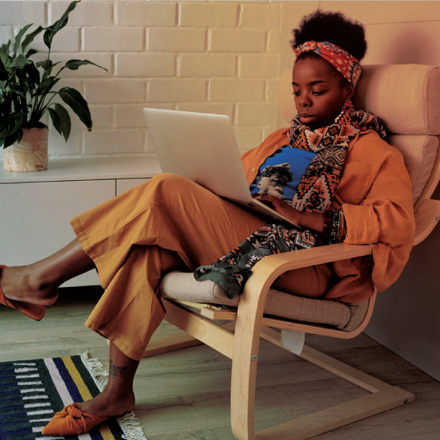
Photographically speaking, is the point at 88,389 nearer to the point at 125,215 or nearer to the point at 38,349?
A: the point at 38,349

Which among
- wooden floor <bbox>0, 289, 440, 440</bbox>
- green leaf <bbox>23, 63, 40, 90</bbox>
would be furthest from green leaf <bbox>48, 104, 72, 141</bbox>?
wooden floor <bbox>0, 289, 440, 440</bbox>

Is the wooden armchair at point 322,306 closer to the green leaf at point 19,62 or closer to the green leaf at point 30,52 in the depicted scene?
the green leaf at point 19,62

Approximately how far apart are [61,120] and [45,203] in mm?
369

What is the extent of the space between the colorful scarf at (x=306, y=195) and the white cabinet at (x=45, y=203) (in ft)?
2.85

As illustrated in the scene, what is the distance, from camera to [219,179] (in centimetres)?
189

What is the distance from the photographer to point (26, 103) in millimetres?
2744

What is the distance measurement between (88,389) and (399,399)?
0.96 meters

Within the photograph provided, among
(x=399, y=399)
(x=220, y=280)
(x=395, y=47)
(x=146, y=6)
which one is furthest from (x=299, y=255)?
(x=146, y=6)

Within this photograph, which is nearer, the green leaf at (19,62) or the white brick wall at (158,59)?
the green leaf at (19,62)

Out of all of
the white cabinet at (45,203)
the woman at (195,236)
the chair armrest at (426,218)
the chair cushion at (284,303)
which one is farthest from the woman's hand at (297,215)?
the white cabinet at (45,203)

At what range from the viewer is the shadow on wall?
2.32m

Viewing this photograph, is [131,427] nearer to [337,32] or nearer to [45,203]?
[45,203]

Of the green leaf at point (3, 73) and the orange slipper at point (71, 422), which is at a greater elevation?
the green leaf at point (3, 73)

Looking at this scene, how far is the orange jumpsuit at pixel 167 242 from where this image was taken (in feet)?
5.88
